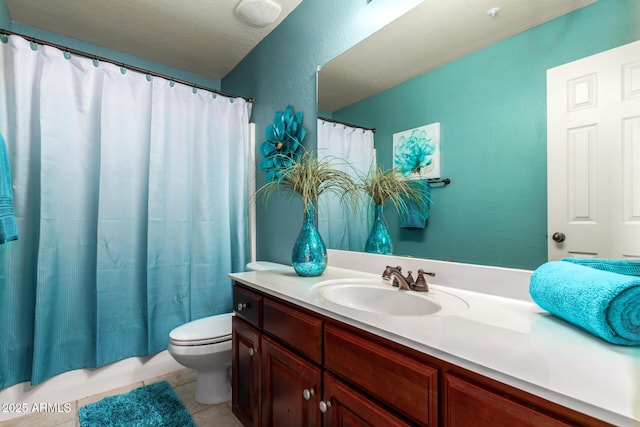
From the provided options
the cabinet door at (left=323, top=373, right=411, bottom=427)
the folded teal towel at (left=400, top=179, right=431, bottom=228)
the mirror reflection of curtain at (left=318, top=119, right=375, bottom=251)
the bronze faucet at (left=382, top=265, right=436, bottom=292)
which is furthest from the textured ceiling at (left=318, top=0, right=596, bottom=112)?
the cabinet door at (left=323, top=373, right=411, bottom=427)

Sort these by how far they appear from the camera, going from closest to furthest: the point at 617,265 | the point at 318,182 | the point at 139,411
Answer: the point at 617,265
the point at 318,182
the point at 139,411

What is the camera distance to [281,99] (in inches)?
82.2

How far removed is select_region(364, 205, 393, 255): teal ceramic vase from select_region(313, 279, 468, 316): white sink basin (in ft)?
0.58

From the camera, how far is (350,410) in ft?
2.77

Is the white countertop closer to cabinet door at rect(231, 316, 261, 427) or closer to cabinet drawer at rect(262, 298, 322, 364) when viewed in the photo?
cabinet drawer at rect(262, 298, 322, 364)

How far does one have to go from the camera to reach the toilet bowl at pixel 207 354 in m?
1.60

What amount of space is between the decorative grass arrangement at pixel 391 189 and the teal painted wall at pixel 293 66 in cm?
51

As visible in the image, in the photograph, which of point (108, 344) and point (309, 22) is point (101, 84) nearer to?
point (309, 22)

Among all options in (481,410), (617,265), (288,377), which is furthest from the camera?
(288,377)

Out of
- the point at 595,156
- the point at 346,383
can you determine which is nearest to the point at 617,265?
the point at 595,156

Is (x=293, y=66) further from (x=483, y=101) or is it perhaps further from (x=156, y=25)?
(x=483, y=101)

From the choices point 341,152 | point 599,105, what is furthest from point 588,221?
point 341,152

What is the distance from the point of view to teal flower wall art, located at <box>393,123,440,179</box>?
47.5 inches

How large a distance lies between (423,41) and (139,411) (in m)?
2.36
